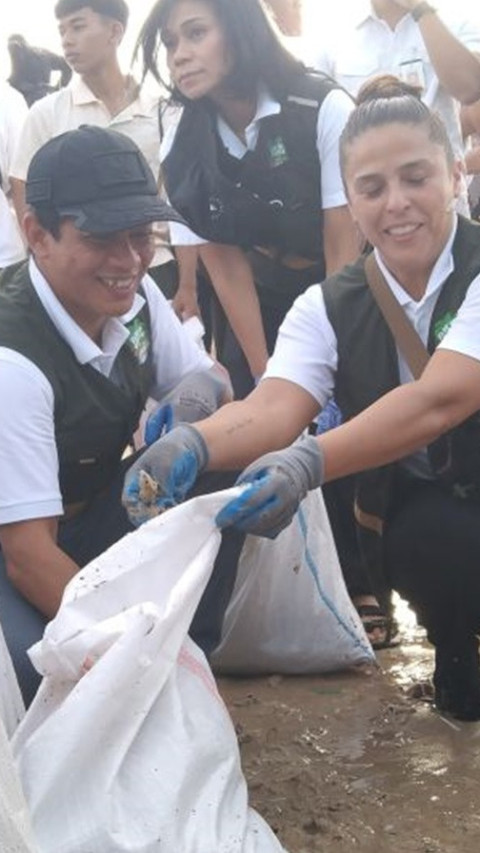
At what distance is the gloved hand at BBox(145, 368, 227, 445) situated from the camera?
2.61m

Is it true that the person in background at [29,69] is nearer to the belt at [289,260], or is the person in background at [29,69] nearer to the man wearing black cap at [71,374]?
the belt at [289,260]

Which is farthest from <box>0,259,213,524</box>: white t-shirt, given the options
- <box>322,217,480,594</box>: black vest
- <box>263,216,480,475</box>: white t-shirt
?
<box>322,217,480,594</box>: black vest

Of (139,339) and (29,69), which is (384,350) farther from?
(29,69)

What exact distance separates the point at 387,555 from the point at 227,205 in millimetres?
1053

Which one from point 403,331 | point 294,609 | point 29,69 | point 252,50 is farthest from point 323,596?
point 29,69

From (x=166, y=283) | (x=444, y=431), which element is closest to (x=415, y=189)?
(x=444, y=431)

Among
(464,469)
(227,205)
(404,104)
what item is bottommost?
(464,469)

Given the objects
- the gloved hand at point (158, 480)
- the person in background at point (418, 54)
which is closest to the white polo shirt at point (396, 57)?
the person in background at point (418, 54)

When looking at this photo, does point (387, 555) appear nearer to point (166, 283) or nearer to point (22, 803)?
point (22, 803)

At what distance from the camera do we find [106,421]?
2.48 m

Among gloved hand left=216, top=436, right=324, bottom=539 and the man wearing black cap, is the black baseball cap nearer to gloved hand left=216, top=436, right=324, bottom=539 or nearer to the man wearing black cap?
the man wearing black cap

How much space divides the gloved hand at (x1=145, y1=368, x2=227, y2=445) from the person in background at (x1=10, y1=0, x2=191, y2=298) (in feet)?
4.70

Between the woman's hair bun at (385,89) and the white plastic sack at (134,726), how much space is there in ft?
3.27

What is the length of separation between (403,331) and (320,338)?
16 cm
